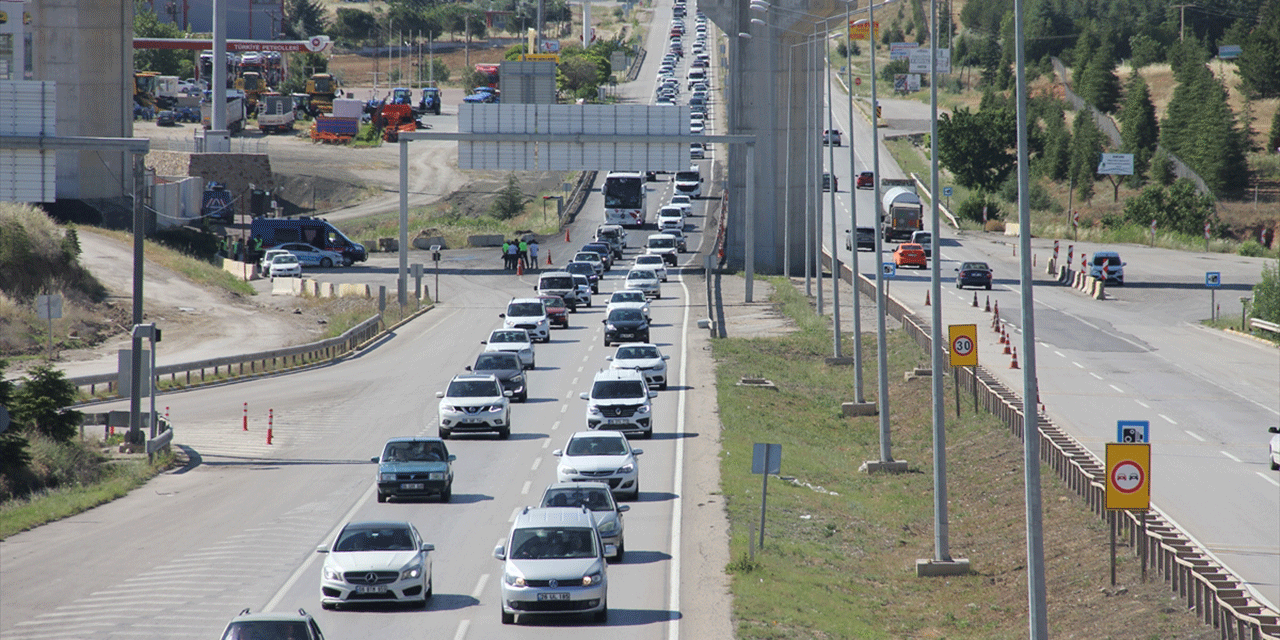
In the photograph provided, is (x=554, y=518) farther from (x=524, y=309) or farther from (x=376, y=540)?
(x=524, y=309)

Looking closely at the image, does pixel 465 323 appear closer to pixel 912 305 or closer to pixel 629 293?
pixel 629 293

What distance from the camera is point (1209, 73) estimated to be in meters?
122

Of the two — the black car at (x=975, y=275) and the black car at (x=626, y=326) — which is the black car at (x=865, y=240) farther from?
the black car at (x=626, y=326)

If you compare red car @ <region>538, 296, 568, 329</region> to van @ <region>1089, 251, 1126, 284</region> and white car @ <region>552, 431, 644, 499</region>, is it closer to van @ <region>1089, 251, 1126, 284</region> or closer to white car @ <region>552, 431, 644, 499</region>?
van @ <region>1089, 251, 1126, 284</region>

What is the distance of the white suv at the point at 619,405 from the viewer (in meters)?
33.3

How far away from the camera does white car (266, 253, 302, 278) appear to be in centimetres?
7469

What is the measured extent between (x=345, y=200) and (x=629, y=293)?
180 ft

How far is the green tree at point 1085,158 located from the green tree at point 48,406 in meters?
101

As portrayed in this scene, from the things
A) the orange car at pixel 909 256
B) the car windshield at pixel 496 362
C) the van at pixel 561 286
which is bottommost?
the car windshield at pixel 496 362

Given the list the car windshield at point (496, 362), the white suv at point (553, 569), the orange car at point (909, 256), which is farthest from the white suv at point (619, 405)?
the orange car at point (909, 256)

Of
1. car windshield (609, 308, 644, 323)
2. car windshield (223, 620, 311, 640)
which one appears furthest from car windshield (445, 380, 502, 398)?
car windshield (223, 620, 311, 640)

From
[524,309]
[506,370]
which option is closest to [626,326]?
[524,309]

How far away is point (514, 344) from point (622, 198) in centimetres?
4844

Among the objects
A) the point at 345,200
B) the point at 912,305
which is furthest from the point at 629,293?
the point at 345,200
